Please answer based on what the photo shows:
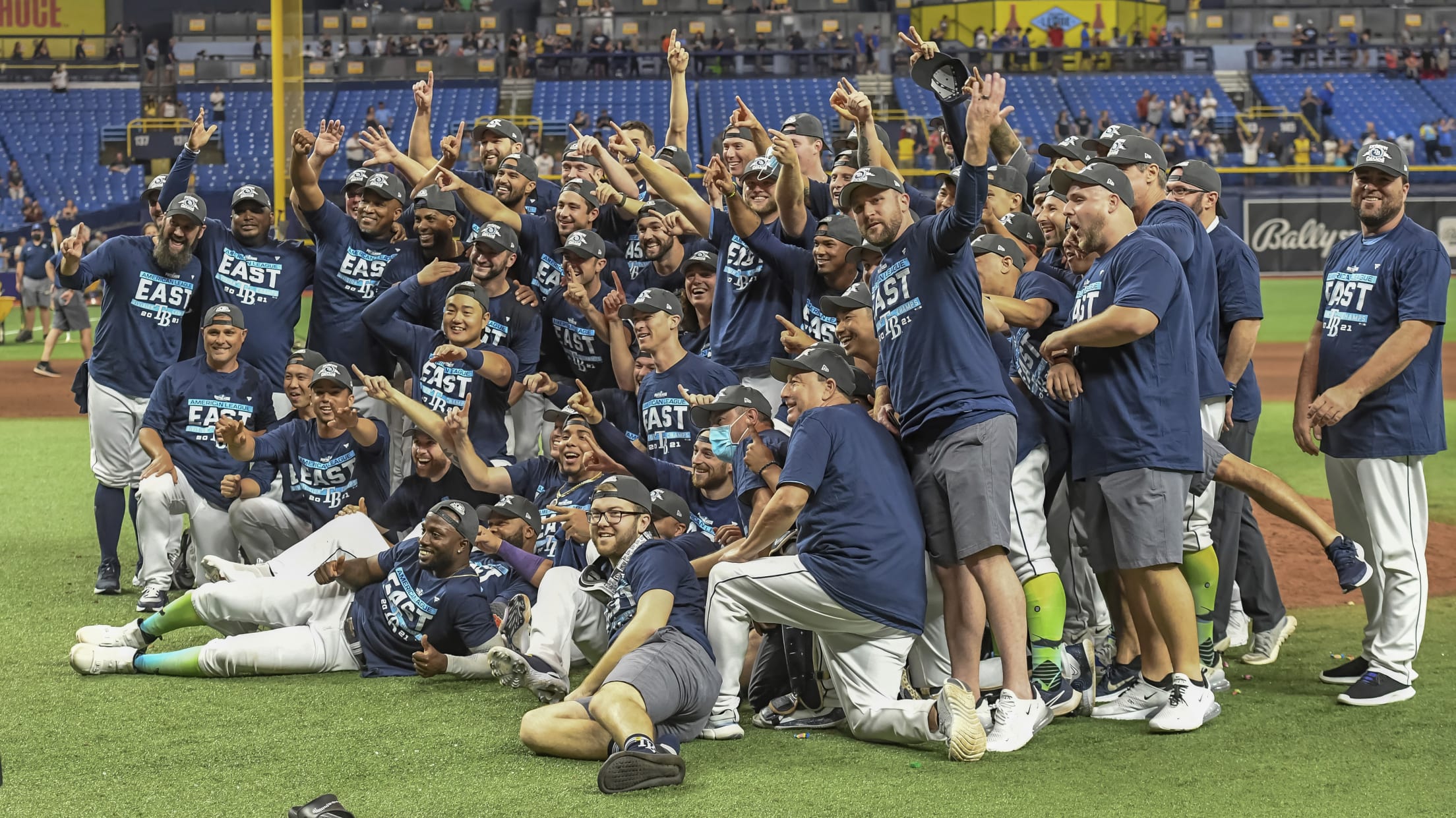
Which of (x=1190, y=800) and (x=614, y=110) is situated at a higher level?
(x=614, y=110)

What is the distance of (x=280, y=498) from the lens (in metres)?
7.79

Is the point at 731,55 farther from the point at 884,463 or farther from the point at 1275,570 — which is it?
the point at 884,463

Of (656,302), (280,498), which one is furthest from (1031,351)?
(280,498)

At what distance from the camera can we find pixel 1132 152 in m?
5.82

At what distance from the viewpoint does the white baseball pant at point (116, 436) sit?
8.34 meters

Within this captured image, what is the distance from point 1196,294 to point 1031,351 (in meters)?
0.74

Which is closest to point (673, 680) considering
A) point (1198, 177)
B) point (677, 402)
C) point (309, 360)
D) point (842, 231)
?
point (677, 402)

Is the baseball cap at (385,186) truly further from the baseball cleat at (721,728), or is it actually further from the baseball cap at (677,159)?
the baseball cleat at (721,728)

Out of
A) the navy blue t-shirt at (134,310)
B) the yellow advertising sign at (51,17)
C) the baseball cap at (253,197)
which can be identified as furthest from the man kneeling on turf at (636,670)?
the yellow advertising sign at (51,17)

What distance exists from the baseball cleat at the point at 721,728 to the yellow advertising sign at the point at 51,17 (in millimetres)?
41137

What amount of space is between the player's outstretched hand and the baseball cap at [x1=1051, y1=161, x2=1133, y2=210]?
3280 millimetres

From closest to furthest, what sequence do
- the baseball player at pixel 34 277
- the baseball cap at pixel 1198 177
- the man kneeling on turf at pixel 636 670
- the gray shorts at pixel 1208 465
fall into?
1. the man kneeling on turf at pixel 636 670
2. the gray shorts at pixel 1208 465
3. the baseball cap at pixel 1198 177
4. the baseball player at pixel 34 277

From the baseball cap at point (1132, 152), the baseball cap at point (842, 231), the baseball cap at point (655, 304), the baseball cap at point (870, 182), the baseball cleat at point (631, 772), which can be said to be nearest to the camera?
the baseball cleat at point (631, 772)

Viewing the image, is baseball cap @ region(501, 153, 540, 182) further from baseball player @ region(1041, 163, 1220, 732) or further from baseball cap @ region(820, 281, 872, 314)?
baseball player @ region(1041, 163, 1220, 732)
